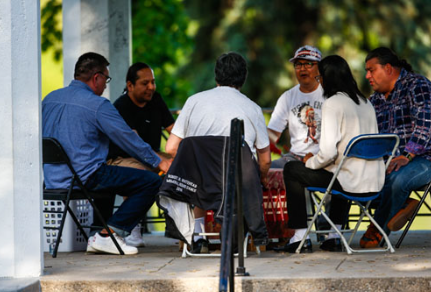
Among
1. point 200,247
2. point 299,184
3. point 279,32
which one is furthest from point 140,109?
point 279,32

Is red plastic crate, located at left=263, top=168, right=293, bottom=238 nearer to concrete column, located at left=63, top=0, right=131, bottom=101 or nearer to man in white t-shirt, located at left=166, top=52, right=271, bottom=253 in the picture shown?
man in white t-shirt, located at left=166, top=52, right=271, bottom=253

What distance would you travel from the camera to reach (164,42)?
20.0 meters

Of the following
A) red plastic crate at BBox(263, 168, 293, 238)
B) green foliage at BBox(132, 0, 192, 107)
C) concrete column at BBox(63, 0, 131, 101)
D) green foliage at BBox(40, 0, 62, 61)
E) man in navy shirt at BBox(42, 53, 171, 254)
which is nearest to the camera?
man in navy shirt at BBox(42, 53, 171, 254)

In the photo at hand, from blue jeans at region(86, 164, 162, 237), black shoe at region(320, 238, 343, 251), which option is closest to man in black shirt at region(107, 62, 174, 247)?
blue jeans at region(86, 164, 162, 237)

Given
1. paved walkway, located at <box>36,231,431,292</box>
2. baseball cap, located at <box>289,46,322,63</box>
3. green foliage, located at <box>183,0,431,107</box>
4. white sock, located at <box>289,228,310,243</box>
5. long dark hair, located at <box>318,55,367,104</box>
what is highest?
green foliage, located at <box>183,0,431,107</box>

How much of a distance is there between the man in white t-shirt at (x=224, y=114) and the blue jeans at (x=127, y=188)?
1.52ft

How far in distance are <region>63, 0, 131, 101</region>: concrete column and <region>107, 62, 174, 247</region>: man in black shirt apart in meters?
1.18

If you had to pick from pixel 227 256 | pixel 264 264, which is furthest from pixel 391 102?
pixel 227 256

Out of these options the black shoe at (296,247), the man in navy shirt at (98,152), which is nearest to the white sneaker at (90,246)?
the man in navy shirt at (98,152)

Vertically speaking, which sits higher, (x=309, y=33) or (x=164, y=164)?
(x=309, y=33)

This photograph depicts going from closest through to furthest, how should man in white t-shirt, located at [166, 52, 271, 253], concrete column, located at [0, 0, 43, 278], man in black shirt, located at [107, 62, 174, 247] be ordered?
1. concrete column, located at [0, 0, 43, 278]
2. man in white t-shirt, located at [166, 52, 271, 253]
3. man in black shirt, located at [107, 62, 174, 247]

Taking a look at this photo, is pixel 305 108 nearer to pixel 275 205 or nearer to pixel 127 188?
pixel 275 205

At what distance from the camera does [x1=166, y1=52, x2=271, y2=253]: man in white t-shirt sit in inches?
225

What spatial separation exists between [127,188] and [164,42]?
1407cm
